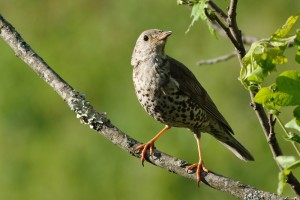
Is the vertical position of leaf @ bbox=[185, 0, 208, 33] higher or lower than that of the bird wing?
higher

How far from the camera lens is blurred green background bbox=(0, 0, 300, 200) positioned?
8.54m

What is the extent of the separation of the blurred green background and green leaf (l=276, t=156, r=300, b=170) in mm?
5133

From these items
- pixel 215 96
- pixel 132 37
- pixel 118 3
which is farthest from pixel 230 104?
pixel 118 3

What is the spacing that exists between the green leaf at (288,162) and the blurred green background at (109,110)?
5.13m

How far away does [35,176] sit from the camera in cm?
923

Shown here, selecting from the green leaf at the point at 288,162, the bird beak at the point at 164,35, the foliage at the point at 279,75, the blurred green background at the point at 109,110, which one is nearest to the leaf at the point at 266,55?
the foliage at the point at 279,75

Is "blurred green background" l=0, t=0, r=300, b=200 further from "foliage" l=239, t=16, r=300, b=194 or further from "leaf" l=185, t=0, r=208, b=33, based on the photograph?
"foliage" l=239, t=16, r=300, b=194

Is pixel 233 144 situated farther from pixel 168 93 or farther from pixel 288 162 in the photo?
pixel 288 162

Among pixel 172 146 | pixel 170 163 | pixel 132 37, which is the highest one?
pixel 132 37

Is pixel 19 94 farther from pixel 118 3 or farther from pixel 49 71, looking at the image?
pixel 49 71

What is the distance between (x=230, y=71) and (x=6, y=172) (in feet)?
9.54

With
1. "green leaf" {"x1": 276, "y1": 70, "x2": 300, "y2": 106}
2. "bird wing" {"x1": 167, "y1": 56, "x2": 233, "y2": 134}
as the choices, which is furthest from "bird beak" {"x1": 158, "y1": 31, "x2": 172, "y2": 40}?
"green leaf" {"x1": 276, "y1": 70, "x2": 300, "y2": 106}

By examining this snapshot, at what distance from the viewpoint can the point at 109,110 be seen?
959 centimetres

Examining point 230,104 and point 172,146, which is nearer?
point 172,146
